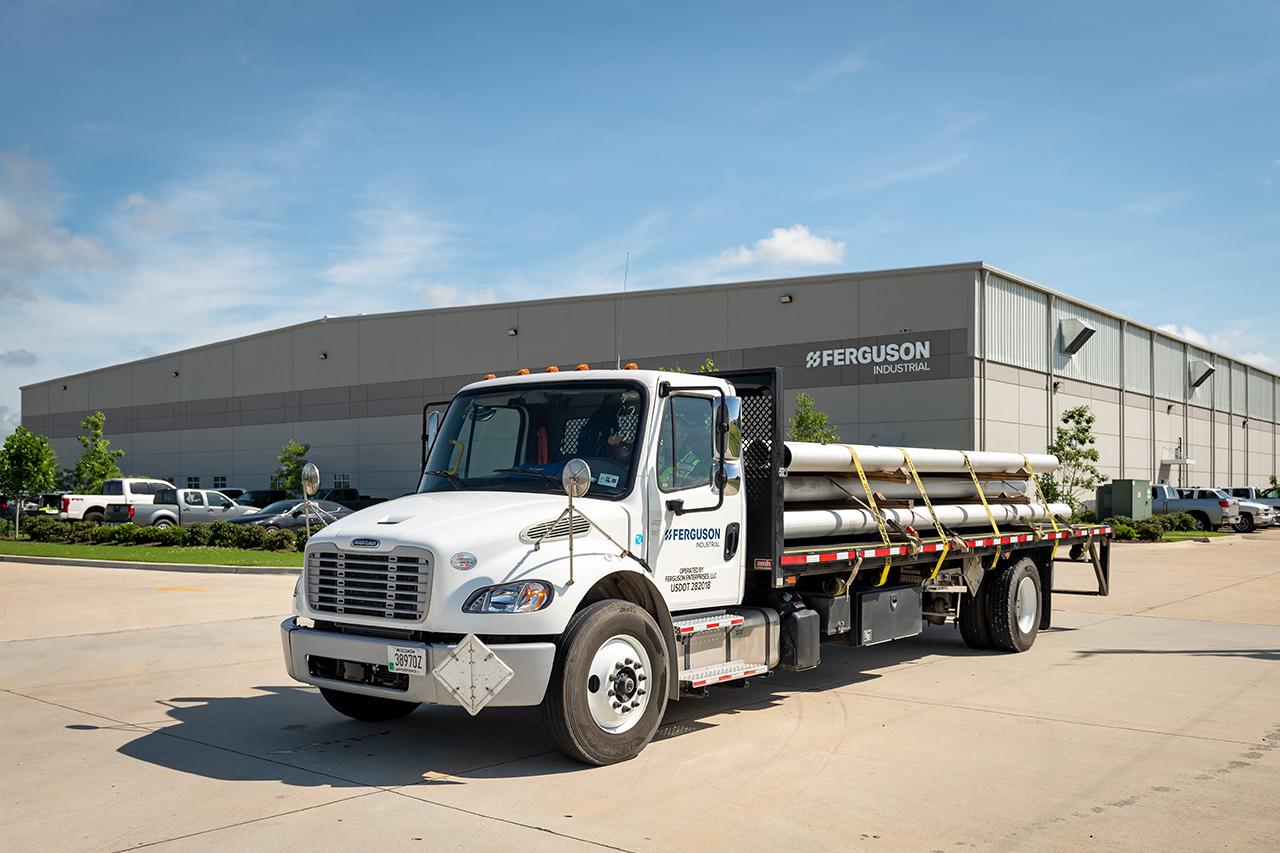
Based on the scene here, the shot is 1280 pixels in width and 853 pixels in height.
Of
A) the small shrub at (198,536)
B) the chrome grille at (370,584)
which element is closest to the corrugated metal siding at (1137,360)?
the small shrub at (198,536)

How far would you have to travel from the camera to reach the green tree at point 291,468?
4484 cm

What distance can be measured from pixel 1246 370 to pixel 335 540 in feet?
226

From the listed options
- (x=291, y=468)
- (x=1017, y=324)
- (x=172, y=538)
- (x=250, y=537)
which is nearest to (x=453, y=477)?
(x=250, y=537)

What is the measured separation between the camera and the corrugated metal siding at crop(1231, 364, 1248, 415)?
199 ft

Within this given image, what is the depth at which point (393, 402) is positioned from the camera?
45.9m

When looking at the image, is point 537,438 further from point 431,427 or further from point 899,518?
point 899,518

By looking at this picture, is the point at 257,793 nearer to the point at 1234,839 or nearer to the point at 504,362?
the point at 1234,839

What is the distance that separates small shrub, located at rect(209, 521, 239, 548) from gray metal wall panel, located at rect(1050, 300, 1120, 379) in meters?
29.0

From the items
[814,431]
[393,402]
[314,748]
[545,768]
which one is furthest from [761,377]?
[393,402]

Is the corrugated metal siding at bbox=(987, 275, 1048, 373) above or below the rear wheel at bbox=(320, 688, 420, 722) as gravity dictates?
above

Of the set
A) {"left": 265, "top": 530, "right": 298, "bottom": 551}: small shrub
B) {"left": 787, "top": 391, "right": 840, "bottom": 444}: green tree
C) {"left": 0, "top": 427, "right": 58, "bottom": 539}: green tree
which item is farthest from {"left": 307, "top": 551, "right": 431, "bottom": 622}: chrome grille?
{"left": 0, "top": 427, "right": 58, "bottom": 539}: green tree

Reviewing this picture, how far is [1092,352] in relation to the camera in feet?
140

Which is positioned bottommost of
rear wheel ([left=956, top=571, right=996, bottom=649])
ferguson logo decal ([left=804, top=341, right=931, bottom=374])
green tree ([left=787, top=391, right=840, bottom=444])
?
rear wheel ([left=956, top=571, right=996, bottom=649])

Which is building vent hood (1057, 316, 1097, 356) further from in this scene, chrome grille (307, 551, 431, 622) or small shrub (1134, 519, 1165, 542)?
chrome grille (307, 551, 431, 622)
